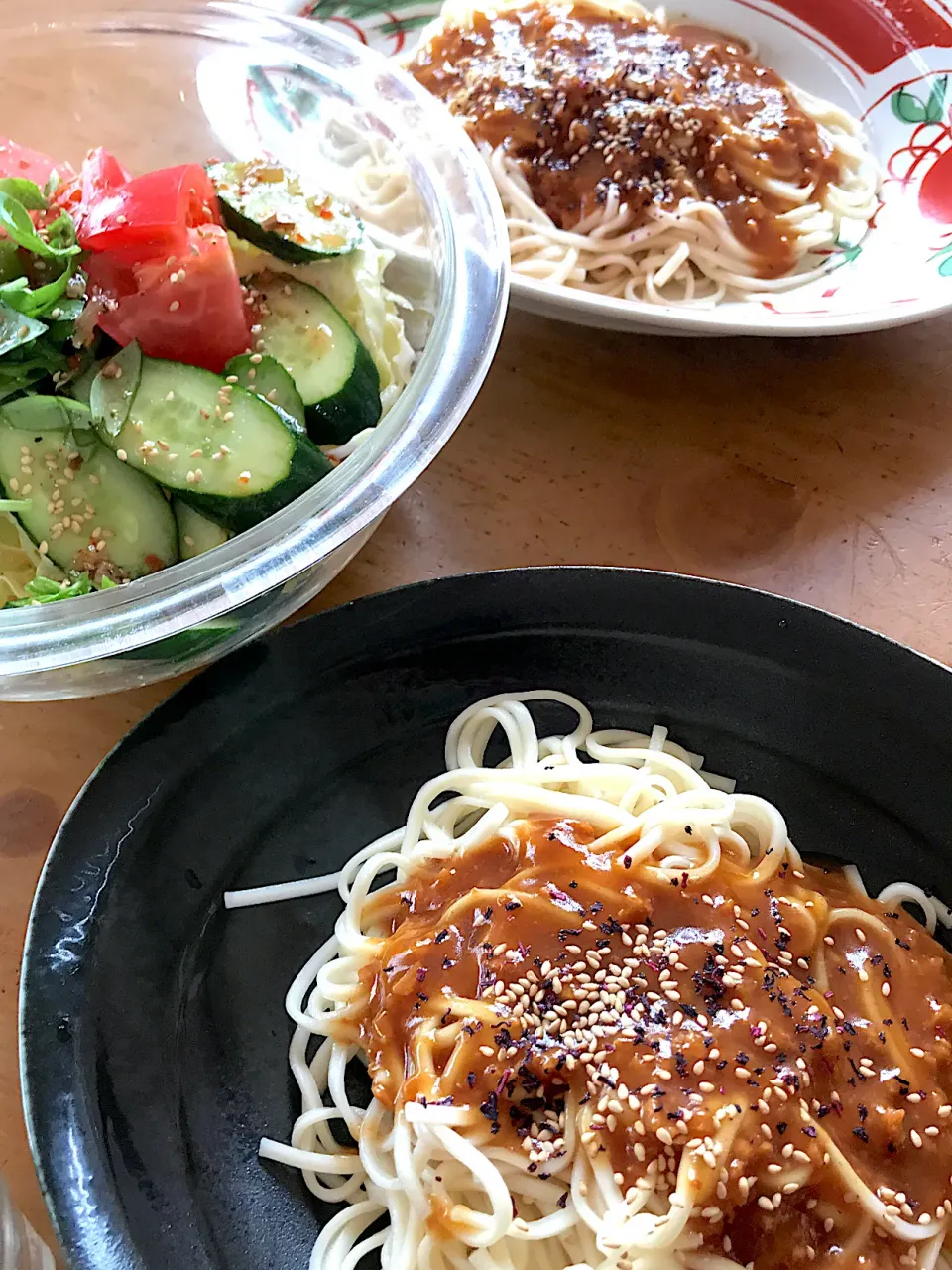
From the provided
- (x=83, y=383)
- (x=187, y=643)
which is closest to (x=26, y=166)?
(x=83, y=383)

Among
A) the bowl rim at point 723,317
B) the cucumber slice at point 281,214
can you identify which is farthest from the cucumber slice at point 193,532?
the bowl rim at point 723,317

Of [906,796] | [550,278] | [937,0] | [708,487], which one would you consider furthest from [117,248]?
[937,0]

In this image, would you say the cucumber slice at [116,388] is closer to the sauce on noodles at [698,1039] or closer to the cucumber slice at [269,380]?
the cucumber slice at [269,380]

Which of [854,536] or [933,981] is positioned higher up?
[854,536]

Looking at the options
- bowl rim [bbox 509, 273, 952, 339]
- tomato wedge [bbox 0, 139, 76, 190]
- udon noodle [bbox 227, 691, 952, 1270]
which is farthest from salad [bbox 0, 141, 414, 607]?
udon noodle [bbox 227, 691, 952, 1270]

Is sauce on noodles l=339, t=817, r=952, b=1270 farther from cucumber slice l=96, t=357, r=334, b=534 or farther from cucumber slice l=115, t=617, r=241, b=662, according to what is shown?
cucumber slice l=96, t=357, r=334, b=534

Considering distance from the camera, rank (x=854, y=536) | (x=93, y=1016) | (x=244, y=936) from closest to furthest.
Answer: (x=93, y=1016) → (x=244, y=936) → (x=854, y=536)

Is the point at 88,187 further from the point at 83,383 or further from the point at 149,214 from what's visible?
the point at 83,383

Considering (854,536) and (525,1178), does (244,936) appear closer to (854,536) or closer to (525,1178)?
(525,1178)
